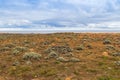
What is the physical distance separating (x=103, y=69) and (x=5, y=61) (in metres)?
8.35

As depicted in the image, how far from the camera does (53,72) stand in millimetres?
18078

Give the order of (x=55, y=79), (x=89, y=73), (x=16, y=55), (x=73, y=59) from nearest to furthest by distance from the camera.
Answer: (x=55, y=79) < (x=89, y=73) < (x=73, y=59) < (x=16, y=55)

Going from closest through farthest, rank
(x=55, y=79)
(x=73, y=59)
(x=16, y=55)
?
(x=55, y=79) < (x=73, y=59) < (x=16, y=55)

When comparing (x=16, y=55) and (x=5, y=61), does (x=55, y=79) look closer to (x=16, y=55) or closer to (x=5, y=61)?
(x=5, y=61)

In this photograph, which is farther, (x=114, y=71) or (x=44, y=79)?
(x=114, y=71)

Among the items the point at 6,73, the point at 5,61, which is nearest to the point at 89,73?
the point at 6,73

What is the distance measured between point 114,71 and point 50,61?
18.3ft

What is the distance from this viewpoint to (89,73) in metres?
18.0

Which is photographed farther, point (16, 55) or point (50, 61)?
point (16, 55)

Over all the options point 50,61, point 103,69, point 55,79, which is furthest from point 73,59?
point 55,79

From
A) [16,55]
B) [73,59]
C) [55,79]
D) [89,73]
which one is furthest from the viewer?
[16,55]

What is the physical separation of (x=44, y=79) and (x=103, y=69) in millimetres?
4485

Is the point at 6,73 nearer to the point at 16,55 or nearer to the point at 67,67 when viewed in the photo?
the point at 67,67

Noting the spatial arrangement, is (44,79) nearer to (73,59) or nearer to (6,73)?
(6,73)
